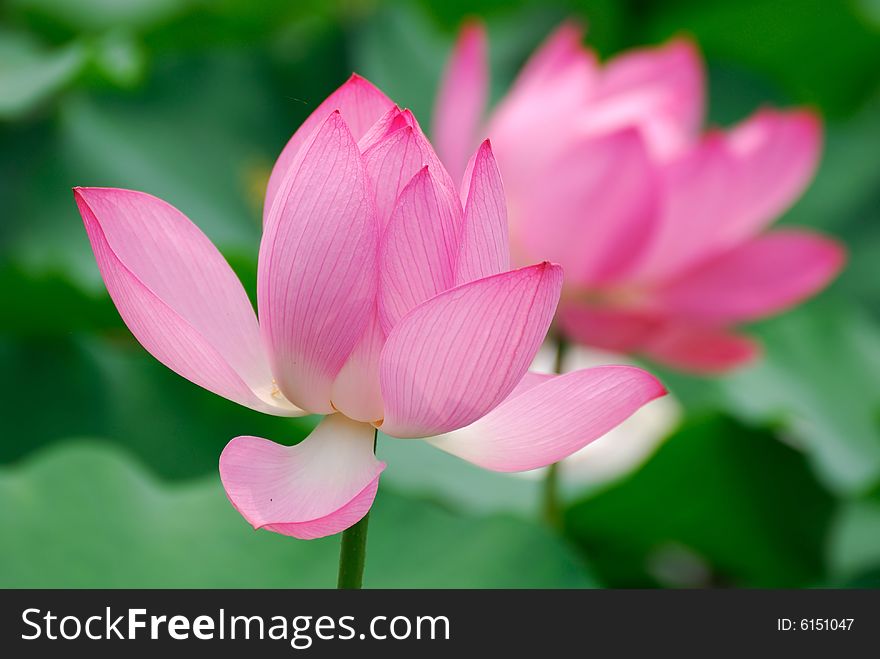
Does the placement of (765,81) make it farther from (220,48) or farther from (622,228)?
(622,228)

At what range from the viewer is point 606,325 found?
2.81 ft

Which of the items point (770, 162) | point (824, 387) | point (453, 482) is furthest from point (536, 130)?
point (824, 387)

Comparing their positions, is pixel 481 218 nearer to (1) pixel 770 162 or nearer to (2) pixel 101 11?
(1) pixel 770 162

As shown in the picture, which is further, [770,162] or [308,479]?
[770,162]

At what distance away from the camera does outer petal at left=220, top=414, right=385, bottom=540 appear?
0.34 m

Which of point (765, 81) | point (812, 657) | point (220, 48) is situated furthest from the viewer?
point (765, 81)

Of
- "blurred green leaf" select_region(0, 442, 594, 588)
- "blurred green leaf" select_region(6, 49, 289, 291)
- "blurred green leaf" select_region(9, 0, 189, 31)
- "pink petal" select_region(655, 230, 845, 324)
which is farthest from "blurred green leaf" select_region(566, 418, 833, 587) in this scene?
"blurred green leaf" select_region(9, 0, 189, 31)

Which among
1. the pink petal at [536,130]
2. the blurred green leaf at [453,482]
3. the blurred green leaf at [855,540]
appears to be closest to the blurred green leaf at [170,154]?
the blurred green leaf at [453,482]

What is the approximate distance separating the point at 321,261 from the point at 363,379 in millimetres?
48

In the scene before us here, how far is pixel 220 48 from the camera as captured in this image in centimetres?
141

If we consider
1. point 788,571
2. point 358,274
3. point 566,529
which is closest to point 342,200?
point 358,274

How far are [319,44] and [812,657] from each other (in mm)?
1152

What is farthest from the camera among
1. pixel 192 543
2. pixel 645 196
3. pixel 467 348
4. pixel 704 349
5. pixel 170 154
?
pixel 170 154

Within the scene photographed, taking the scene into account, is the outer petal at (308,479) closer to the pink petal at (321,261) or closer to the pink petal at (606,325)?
the pink petal at (321,261)
